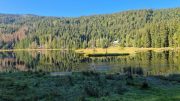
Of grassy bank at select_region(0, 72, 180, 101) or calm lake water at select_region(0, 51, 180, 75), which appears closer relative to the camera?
grassy bank at select_region(0, 72, 180, 101)

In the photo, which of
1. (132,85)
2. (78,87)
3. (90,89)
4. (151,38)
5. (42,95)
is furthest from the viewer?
(151,38)

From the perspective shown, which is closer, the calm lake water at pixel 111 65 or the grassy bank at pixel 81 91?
the grassy bank at pixel 81 91

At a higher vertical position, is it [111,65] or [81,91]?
[81,91]

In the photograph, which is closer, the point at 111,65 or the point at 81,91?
the point at 81,91

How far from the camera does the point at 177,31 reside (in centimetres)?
14875

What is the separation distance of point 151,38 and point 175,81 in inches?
5538

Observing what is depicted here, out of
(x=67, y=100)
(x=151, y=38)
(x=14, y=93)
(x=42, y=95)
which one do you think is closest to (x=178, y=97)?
(x=67, y=100)

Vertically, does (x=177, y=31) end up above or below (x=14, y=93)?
above

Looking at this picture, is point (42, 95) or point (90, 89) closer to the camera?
point (42, 95)

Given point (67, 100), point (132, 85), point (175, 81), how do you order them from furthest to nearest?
point (175, 81)
point (132, 85)
point (67, 100)

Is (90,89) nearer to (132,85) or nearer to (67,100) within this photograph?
(67,100)

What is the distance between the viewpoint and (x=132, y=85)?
22.0 m

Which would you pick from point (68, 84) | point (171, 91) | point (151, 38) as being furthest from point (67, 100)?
point (151, 38)

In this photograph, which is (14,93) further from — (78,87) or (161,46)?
(161,46)
